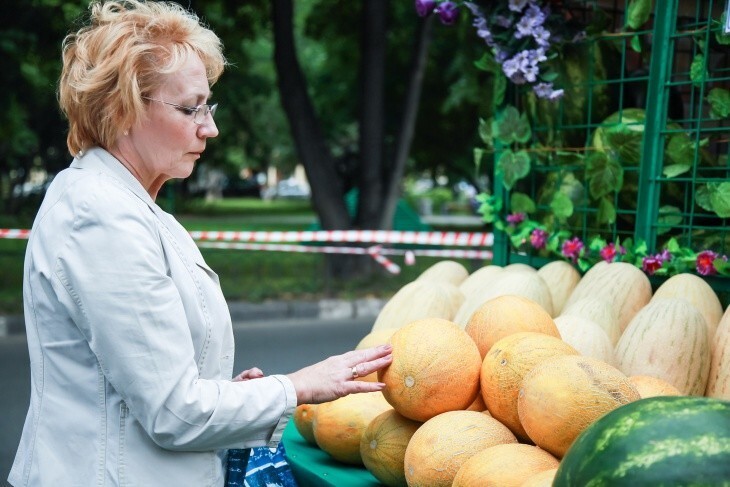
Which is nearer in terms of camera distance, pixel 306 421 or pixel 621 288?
pixel 306 421

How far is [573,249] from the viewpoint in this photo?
3.57 m

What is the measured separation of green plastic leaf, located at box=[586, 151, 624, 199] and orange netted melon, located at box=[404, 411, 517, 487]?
4.71ft

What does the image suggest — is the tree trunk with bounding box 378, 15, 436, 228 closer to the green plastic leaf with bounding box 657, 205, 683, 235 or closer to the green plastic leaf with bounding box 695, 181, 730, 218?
the green plastic leaf with bounding box 657, 205, 683, 235

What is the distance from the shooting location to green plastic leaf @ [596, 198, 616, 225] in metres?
3.46

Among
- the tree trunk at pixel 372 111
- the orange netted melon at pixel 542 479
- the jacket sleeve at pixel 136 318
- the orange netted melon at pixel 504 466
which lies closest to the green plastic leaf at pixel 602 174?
the orange netted melon at pixel 504 466

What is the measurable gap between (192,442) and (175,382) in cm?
16

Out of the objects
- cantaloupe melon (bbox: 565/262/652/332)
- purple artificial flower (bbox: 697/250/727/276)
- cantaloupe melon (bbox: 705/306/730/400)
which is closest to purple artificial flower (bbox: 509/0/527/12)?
cantaloupe melon (bbox: 565/262/652/332)

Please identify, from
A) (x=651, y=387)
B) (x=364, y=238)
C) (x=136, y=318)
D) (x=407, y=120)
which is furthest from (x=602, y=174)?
(x=407, y=120)

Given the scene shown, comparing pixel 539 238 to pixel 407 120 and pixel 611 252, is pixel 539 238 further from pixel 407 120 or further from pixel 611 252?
pixel 407 120

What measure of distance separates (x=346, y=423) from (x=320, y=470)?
6.9 inches

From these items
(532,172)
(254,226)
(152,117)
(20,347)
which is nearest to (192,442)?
(152,117)

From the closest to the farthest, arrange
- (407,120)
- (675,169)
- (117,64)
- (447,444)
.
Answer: (117,64) → (447,444) → (675,169) → (407,120)

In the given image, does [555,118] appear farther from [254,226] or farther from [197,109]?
[254,226]

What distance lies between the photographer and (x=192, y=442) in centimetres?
188
